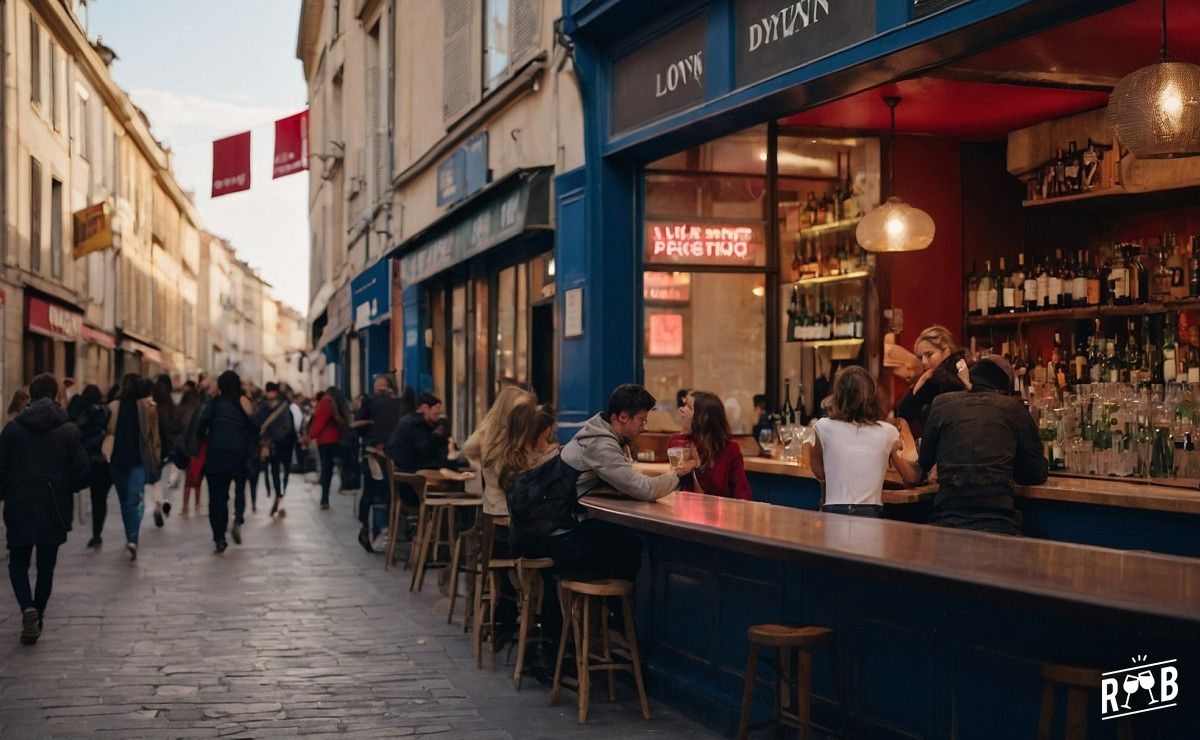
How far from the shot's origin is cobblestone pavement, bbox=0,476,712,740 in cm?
697

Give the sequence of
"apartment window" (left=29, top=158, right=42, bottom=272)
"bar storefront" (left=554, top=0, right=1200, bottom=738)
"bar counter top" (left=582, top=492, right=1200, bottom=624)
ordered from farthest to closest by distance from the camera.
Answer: "apartment window" (left=29, top=158, right=42, bottom=272), "bar storefront" (left=554, top=0, right=1200, bottom=738), "bar counter top" (left=582, top=492, right=1200, bottom=624)

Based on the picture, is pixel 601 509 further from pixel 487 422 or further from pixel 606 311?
pixel 606 311

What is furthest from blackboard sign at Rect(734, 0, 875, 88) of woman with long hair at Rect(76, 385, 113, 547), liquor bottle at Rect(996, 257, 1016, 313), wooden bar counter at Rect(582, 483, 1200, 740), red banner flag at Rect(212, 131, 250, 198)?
red banner flag at Rect(212, 131, 250, 198)

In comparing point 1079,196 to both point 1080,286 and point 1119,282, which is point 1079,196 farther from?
point 1119,282

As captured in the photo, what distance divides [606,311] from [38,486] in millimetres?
4397

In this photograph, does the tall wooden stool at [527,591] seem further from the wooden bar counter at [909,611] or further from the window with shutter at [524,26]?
the window with shutter at [524,26]

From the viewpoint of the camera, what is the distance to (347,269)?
27953 mm

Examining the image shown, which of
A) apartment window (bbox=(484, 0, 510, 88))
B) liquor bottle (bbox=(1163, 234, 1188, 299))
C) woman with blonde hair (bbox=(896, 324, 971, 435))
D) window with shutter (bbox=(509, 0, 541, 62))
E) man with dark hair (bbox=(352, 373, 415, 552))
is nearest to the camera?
woman with blonde hair (bbox=(896, 324, 971, 435))

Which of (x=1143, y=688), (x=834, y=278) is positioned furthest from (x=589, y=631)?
(x=834, y=278)

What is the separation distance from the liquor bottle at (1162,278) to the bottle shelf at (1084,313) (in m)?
0.09

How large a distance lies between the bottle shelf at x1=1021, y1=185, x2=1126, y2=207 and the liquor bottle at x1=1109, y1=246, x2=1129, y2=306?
504 millimetres

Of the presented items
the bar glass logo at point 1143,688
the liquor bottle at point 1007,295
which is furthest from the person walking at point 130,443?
the bar glass logo at point 1143,688

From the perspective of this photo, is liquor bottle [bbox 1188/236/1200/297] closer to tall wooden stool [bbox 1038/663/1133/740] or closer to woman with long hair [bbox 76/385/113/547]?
tall wooden stool [bbox 1038/663/1133/740]

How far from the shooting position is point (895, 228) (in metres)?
10.8
